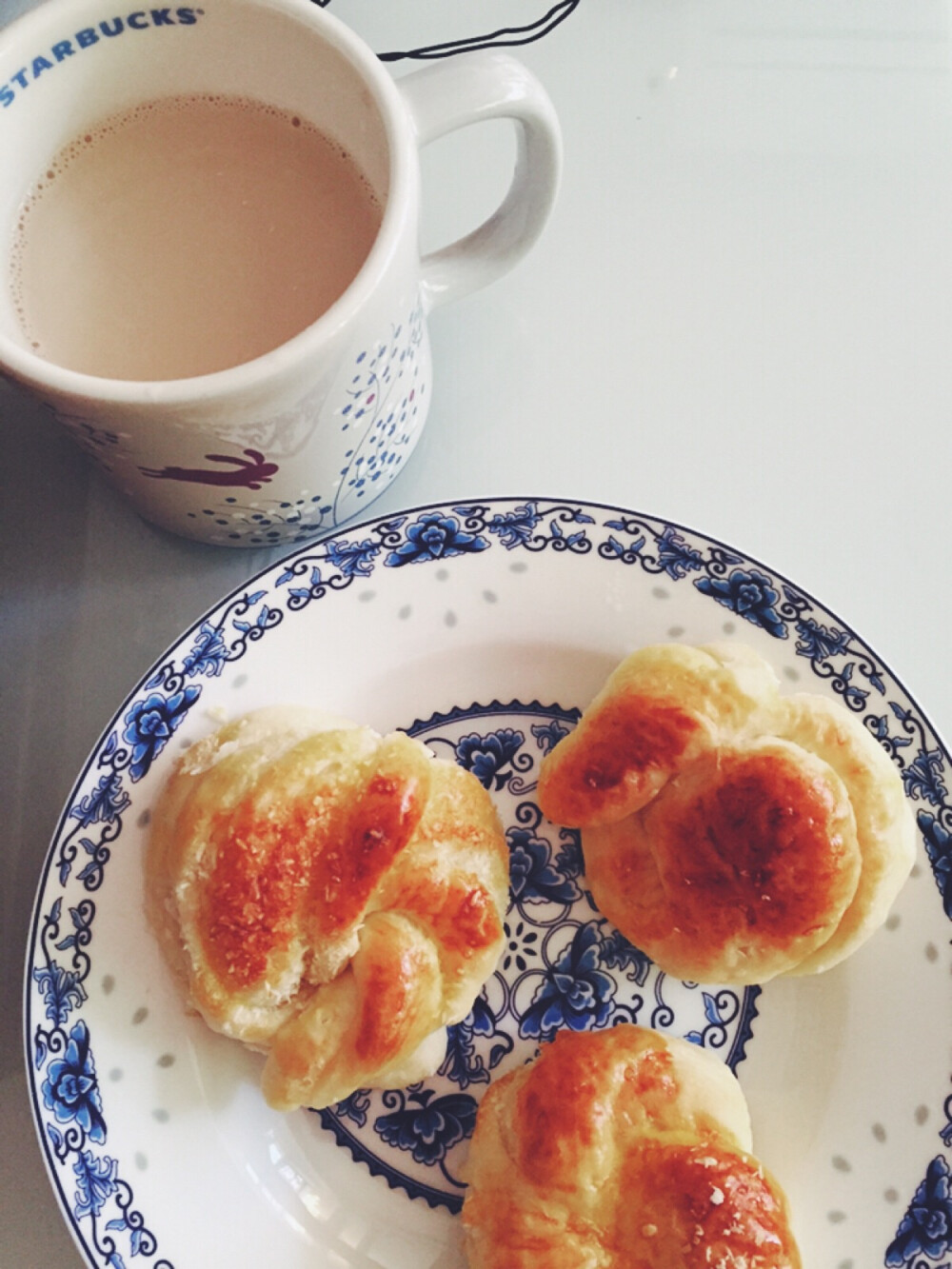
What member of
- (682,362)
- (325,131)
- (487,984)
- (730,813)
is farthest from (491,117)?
(487,984)

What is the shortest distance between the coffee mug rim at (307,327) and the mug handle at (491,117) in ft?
0.08

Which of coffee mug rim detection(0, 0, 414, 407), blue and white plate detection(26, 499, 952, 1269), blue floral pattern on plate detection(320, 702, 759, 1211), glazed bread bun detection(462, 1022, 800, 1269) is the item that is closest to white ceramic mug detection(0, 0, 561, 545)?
coffee mug rim detection(0, 0, 414, 407)

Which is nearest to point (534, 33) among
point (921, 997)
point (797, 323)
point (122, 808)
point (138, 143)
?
point (797, 323)

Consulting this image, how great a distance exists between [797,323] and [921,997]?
612 millimetres

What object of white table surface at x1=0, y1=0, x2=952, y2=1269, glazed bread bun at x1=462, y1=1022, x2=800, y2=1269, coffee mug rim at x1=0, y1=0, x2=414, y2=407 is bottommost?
glazed bread bun at x1=462, y1=1022, x2=800, y2=1269

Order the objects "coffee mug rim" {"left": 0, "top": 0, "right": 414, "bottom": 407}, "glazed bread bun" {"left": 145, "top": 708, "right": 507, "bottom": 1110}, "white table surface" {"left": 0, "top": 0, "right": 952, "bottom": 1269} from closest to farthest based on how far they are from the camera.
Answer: "coffee mug rim" {"left": 0, "top": 0, "right": 414, "bottom": 407}
"glazed bread bun" {"left": 145, "top": 708, "right": 507, "bottom": 1110}
"white table surface" {"left": 0, "top": 0, "right": 952, "bottom": 1269}

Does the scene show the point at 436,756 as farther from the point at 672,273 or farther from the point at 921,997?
the point at 672,273

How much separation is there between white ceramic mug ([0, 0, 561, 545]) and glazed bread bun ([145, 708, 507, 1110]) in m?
0.21

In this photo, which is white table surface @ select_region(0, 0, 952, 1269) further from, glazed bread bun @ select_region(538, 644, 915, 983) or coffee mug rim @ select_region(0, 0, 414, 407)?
coffee mug rim @ select_region(0, 0, 414, 407)

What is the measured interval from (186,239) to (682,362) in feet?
1.54

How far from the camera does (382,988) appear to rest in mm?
715

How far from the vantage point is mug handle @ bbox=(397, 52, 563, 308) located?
2.19 ft

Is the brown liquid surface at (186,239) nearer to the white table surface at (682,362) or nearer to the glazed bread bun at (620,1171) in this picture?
the white table surface at (682,362)

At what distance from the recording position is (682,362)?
1.00 metres
